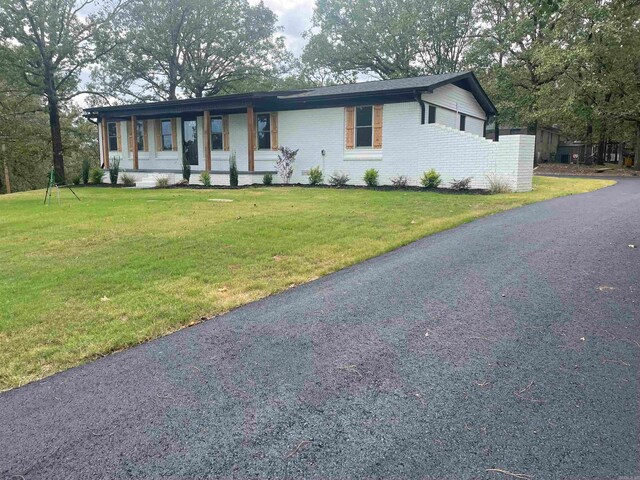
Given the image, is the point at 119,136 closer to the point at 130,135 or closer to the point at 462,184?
the point at 130,135

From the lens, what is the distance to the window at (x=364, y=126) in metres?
16.0

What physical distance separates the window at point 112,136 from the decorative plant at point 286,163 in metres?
9.68

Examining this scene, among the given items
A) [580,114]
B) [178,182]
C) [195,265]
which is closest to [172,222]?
[195,265]

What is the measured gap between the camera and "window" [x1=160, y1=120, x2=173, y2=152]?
20.5 meters

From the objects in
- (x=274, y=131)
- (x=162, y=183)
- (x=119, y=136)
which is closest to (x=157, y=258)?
(x=162, y=183)

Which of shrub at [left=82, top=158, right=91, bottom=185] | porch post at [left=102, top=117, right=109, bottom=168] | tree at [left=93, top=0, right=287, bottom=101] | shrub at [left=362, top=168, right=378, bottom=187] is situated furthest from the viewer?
tree at [left=93, top=0, right=287, bottom=101]

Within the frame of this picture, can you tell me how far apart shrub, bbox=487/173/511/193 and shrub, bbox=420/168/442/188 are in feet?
5.08

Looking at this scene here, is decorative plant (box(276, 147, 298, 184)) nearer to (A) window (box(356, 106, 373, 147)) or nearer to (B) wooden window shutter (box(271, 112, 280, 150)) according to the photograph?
(B) wooden window shutter (box(271, 112, 280, 150))

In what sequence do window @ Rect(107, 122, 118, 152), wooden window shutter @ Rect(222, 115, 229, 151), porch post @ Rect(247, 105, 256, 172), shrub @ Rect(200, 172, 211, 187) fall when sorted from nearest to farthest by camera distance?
porch post @ Rect(247, 105, 256, 172) → shrub @ Rect(200, 172, 211, 187) → wooden window shutter @ Rect(222, 115, 229, 151) → window @ Rect(107, 122, 118, 152)

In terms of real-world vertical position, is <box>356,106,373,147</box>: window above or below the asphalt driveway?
above

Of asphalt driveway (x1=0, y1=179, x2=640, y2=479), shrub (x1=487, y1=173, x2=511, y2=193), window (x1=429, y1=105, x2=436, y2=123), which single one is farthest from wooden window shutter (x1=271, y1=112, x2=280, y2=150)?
asphalt driveway (x1=0, y1=179, x2=640, y2=479)

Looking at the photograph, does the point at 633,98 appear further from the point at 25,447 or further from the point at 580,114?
the point at 25,447

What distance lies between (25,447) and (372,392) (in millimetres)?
1766

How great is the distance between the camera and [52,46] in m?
20.5
